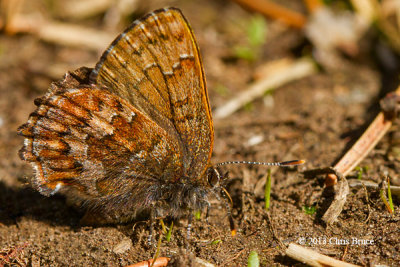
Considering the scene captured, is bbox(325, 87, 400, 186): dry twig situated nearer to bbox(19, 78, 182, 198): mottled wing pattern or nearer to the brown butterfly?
the brown butterfly

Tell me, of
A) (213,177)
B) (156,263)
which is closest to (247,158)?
(213,177)

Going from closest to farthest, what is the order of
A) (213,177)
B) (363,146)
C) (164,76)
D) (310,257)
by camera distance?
1. (310,257)
2. (164,76)
3. (213,177)
4. (363,146)

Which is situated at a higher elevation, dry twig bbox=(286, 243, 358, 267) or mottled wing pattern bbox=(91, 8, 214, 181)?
mottled wing pattern bbox=(91, 8, 214, 181)

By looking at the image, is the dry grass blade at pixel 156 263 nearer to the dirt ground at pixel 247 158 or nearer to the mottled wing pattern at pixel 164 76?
the dirt ground at pixel 247 158

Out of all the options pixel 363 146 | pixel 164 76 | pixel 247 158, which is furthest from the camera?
pixel 247 158

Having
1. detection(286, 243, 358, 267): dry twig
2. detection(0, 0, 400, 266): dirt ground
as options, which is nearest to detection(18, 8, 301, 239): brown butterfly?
detection(0, 0, 400, 266): dirt ground

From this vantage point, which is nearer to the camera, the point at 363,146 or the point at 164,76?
the point at 164,76

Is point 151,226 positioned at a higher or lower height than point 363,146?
lower

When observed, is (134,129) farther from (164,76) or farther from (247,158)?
(247,158)
